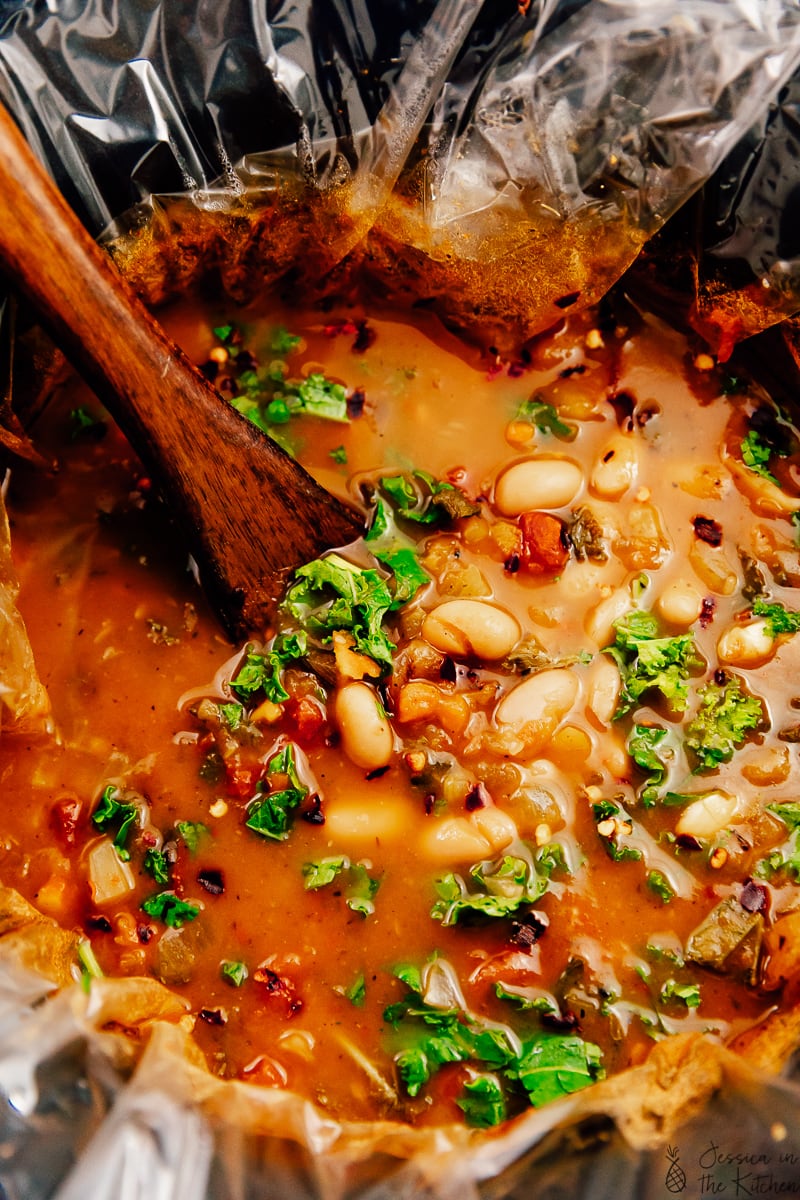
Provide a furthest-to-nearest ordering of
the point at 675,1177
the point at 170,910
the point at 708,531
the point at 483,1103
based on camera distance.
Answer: the point at 708,531, the point at 170,910, the point at 483,1103, the point at 675,1177

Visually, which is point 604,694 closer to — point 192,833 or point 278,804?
point 278,804

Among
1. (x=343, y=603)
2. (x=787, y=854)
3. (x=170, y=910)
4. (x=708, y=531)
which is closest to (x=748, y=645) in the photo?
(x=708, y=531)

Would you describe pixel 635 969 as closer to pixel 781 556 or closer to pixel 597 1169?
pixel 597 1169

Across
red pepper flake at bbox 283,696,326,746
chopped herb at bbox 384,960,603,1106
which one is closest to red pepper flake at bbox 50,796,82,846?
red pepper flake at bbox 283,696,326,746

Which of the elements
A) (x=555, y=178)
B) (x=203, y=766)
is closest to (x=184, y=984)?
(x=203, y=766)

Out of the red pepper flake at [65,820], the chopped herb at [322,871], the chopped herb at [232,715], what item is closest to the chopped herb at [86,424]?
the chopped herb at [232,715]

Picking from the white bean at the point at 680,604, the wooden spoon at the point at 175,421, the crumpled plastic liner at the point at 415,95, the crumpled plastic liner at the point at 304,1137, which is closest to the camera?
the crumpled plastic liner at the point at 304,1137

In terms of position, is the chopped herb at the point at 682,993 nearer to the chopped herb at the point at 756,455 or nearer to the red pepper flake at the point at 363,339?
the chopped herb at the point at 756,455
